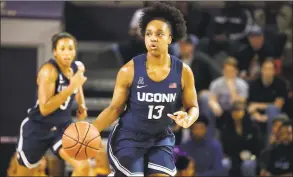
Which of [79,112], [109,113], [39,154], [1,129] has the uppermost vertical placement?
[109,113]

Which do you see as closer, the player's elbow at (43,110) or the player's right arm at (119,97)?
the player's right arm at (119,97)

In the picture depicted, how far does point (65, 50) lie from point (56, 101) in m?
0.53

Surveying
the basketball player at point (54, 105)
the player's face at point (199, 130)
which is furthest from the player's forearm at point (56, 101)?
the player's face at point (199, 130)

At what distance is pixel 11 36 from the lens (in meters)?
8.95

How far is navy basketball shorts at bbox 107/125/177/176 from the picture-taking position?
5.30 metres

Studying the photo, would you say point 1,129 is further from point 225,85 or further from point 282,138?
A: point 282,138

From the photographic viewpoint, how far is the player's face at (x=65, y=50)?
6359mm

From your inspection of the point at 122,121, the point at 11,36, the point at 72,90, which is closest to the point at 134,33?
the point at 11,36

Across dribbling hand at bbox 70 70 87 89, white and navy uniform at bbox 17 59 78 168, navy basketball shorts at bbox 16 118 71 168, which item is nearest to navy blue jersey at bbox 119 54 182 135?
dribbling hand at bbox 70 70 87 89

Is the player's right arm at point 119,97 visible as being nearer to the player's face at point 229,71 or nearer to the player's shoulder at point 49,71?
the player's shoulder at point 49,71

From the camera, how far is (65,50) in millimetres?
6359

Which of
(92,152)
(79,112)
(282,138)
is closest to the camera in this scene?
(92,152)

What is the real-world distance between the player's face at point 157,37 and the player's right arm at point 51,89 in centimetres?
117

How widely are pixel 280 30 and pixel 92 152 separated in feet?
17.7
